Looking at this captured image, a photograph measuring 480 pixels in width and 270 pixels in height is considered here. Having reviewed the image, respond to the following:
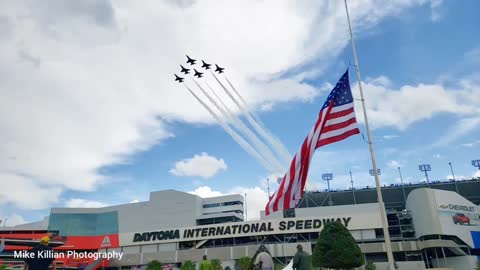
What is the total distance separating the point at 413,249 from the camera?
56.2m

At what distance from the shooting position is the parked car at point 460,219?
184ft

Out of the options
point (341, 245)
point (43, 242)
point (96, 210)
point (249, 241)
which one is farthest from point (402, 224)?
point (96, 210)

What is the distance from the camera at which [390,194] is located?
254 feet

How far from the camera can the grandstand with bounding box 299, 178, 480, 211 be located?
244 ft

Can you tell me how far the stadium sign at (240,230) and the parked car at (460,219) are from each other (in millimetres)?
15866

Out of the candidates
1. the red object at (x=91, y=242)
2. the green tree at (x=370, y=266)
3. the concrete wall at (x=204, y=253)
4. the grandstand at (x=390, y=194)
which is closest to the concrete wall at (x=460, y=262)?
the green tree at (x=370, y=266)

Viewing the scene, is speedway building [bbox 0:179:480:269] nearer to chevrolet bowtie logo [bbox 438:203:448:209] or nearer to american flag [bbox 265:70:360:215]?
chevrolet bowtie logo [bbox 438:203:448:209]

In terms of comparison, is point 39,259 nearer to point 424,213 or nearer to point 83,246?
point 424,213

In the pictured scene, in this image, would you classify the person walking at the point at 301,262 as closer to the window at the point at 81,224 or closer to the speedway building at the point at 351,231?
the speedway building at the point at 351,231

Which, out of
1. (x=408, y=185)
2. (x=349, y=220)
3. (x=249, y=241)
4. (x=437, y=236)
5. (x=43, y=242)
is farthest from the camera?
(x=408, y=185)

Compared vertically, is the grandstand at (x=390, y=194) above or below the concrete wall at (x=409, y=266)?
above

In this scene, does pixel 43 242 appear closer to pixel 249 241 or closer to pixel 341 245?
pixel 341 245

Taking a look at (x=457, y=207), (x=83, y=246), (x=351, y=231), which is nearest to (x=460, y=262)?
(x=457, y=207)

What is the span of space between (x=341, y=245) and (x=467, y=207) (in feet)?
168
